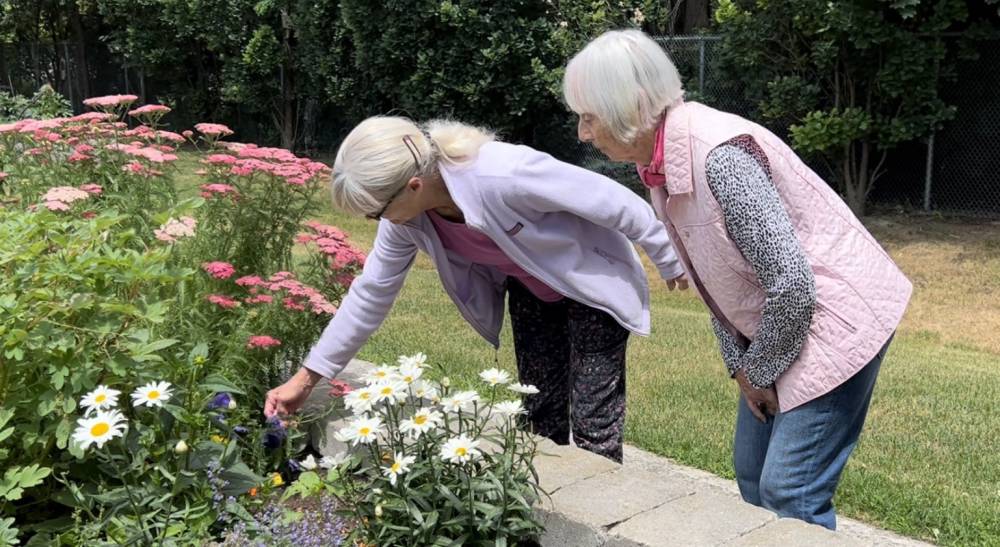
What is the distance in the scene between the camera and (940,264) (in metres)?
9.38

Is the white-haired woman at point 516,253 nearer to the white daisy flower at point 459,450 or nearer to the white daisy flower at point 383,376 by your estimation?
the white daisy flower at point 383,376

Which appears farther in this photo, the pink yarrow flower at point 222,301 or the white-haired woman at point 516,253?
the pink yarrow flower at point 222,301

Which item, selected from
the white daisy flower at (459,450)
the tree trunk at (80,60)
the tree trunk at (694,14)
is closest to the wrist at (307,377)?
the white daisy flower at (459,450)

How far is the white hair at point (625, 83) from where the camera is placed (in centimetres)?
225

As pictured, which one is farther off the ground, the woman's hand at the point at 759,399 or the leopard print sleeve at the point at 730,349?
the leopard print sleeve at the point at 730,349

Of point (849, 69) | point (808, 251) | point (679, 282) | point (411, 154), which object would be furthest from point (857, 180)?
point (411, 154)

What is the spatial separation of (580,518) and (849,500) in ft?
6.42

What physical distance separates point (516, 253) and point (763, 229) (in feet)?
2.41

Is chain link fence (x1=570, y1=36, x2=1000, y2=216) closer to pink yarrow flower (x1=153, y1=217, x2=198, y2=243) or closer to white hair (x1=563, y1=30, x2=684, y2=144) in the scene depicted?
white hair (x1=563, y1=30, x2=684, y2=144)

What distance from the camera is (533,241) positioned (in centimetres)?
263

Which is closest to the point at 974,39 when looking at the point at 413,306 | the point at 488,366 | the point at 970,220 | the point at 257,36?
the point at 970,220

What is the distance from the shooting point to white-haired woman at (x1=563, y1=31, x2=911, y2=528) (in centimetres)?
215

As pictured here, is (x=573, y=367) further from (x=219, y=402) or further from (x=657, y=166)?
(x=219, y=402)

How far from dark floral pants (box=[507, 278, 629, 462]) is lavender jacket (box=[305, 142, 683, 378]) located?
0.40 ft
